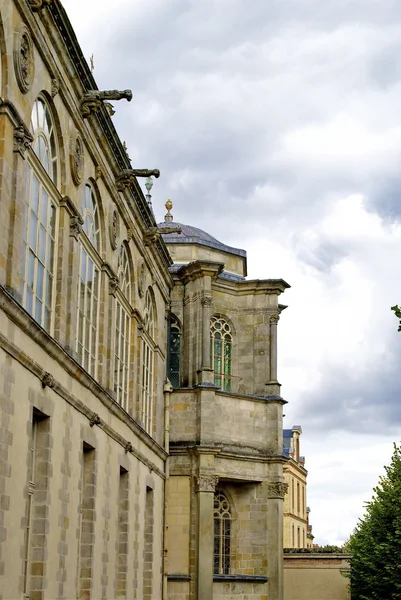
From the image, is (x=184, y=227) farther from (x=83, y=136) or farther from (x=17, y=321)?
Answer: (x=17, y=321)

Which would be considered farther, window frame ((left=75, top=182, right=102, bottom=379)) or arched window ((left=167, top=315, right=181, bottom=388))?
arched window ((left=167, top=315, right=181, bottom=388))

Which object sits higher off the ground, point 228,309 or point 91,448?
point 228,309

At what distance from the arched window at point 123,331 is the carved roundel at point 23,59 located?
8811mm

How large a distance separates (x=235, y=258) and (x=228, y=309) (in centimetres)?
239

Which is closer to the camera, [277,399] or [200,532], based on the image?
[200,532]

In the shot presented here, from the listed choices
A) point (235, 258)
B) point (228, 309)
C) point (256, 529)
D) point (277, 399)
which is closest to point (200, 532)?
point (256, 529)

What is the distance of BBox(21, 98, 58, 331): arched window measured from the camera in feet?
59.2

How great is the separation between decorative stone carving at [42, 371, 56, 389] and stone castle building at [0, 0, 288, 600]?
0.34 ft

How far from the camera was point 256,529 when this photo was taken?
3409cm

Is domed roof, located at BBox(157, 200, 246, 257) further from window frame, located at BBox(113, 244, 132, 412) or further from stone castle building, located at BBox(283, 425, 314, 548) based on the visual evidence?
stone castle building, located at BBox(283, 425, 314, 548)

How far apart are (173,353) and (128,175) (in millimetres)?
10428

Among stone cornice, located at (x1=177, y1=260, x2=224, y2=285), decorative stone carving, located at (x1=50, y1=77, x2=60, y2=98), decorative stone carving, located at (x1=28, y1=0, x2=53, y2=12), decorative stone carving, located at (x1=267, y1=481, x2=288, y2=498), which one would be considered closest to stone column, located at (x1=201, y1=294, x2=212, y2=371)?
stone cornice, located at (x1=177, y1=260, x2=224, y2=285)

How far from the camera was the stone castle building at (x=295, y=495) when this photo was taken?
248ft

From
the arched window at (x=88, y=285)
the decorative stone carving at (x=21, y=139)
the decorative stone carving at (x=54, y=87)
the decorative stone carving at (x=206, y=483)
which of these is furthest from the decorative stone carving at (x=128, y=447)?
the decorative stone carving at (x=21, y=139)
